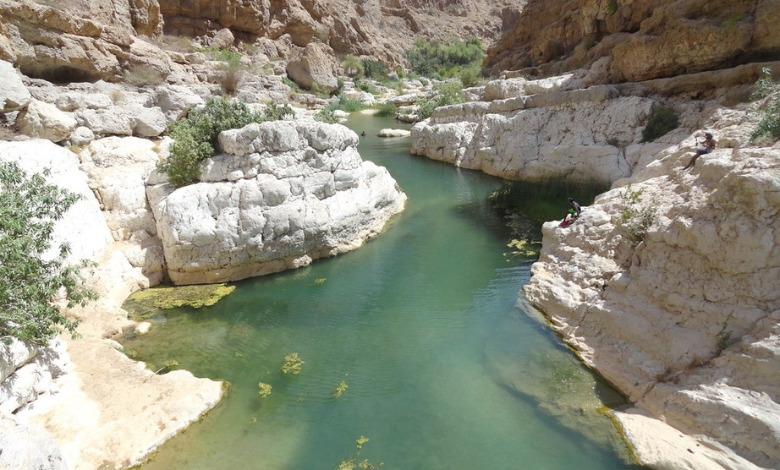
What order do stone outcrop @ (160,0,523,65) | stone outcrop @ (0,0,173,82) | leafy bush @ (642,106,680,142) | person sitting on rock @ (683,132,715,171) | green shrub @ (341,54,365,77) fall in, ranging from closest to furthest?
person sitting on rock @ (683,132,715,171), leafy bush @ (642,106,680,142), stone outcrop @ (0,0,173,82), stone outcrop @ (160,0,523,65), green shrub @ (341,54,365,77)

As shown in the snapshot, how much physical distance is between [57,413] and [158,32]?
4073cm

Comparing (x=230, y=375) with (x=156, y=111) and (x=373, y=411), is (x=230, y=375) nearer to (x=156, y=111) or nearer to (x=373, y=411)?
(x=373, y=411)

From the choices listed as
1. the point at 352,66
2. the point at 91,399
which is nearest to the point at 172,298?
the point at 91,399

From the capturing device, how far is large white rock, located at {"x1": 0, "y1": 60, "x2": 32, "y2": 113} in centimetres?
1252

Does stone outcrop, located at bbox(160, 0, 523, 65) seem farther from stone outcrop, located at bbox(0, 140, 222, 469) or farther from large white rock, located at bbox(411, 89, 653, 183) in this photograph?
stone outcrop, located at bbox(0, 140, 222, 469)

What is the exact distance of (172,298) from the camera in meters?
11.3

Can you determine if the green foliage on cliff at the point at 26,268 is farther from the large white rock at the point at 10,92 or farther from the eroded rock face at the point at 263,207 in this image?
the large white rock at the point at 10,92

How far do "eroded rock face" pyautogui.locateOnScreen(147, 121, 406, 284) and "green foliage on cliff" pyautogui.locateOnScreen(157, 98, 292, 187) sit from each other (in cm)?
41

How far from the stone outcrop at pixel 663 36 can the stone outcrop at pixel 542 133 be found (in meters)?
1.95

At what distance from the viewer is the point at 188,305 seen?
11.1m

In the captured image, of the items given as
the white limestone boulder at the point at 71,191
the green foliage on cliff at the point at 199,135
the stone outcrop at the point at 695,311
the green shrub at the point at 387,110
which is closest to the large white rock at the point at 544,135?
the stone outcrop at the point at 695,311

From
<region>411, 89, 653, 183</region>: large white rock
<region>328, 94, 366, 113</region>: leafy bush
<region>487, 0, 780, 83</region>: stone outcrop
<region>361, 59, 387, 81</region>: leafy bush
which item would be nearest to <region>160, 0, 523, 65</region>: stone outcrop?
<region>361, 59, 387, 81</region>: leafy bush

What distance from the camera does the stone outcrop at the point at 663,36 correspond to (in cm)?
1483

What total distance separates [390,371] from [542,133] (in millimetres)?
17101
